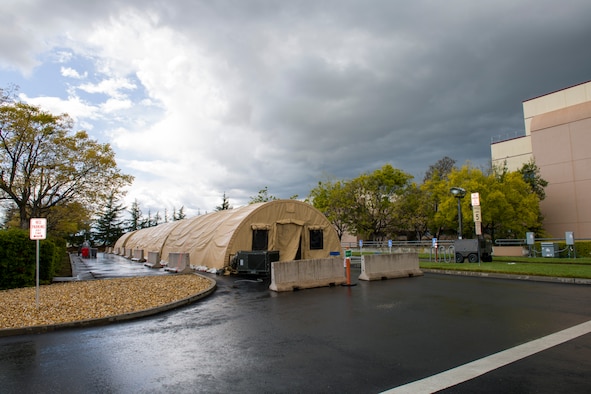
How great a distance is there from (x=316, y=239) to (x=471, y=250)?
8.82 m

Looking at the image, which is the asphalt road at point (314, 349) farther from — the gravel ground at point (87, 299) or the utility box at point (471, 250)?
the utility box at point (471, 250)

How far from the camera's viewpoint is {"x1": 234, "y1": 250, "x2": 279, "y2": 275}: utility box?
15977 millimetres

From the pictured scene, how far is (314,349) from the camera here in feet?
18.6

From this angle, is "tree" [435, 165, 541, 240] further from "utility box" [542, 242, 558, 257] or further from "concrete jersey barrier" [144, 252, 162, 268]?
"concrete jersey barrier" [144, 252, 162, 268]

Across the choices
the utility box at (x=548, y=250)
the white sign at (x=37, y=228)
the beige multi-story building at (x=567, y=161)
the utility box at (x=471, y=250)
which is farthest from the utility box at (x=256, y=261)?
the beige multi-story building at (x=567, y=161)

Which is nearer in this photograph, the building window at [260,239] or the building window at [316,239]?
the building window at [260,239]

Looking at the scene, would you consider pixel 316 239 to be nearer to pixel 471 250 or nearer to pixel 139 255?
pixel 471 250

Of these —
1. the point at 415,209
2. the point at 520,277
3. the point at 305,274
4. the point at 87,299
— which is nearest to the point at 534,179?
the point at 415,209

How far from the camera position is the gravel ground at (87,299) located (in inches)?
320

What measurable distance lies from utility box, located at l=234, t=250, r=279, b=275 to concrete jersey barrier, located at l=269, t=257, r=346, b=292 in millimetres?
3442

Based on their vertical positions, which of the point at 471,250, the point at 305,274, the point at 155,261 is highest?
the point at 471,250

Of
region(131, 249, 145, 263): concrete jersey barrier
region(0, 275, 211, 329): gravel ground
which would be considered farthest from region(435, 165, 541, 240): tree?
region(131, 249, 145, 263): concrete jersey barrier

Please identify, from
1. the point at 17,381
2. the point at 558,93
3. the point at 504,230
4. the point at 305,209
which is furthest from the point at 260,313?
the point at 558,93

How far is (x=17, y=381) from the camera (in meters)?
4.66
